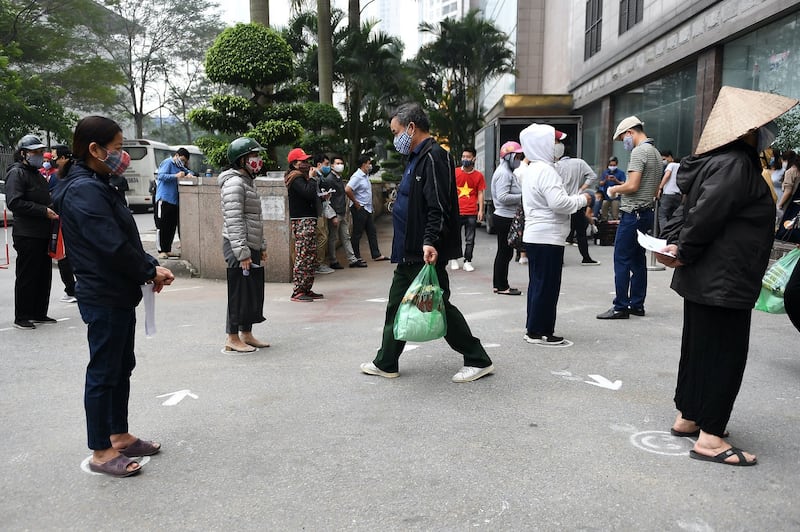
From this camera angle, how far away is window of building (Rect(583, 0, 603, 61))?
22297 mm

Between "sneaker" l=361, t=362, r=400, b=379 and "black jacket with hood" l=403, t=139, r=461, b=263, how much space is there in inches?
34.0

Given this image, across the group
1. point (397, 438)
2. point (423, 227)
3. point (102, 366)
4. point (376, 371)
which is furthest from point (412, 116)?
point (102, 366)

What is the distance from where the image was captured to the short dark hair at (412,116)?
4789 mm

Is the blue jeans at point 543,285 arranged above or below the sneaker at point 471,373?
above

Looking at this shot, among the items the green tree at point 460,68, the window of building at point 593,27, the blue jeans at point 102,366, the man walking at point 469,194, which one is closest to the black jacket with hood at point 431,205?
the blue jeans at point 102,366

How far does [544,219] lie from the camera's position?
575 centimetres

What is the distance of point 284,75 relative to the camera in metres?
11.4

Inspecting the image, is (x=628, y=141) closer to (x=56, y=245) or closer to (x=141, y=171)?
(x=56, y=245)

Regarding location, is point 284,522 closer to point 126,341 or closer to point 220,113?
point 126,341

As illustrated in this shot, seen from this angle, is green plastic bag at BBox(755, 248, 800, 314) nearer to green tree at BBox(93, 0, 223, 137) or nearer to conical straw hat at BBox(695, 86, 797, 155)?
conical straw hat at BBox(695, 86, 797, 155)

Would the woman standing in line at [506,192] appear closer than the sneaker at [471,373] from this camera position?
A: No

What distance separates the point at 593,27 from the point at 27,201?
20603 millimetres

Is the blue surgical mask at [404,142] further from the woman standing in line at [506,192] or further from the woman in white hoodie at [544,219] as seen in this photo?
the woman standing in line at [506,192]

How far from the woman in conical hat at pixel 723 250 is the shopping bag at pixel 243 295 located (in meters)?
3.34
